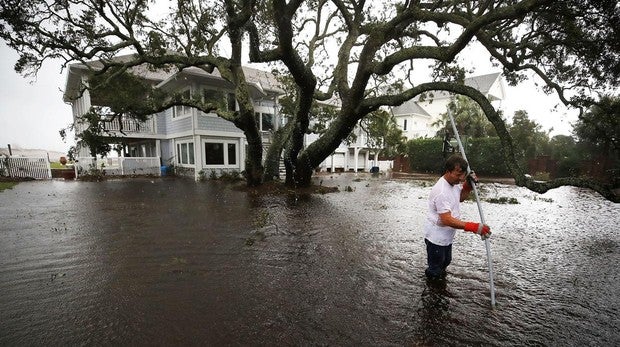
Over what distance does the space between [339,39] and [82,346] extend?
15.4 meters

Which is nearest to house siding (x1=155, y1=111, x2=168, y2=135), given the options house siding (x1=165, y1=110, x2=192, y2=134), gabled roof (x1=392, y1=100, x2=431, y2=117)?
house siding (x1=165, y1=110, x2=192, y2=134)

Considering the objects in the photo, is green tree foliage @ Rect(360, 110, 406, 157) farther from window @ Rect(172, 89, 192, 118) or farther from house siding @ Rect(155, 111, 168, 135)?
house siding @ Rect(155, 111, 168, 135)

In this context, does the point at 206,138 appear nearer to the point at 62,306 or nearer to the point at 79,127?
the point at 79,127

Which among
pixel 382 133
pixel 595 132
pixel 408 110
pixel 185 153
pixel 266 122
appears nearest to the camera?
pixel 595 132

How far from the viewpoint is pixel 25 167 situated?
52.8 ft

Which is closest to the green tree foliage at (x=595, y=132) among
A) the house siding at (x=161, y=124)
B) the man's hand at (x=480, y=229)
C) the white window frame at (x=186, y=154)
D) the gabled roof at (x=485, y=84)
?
the man's hand at (x=480, y=229)

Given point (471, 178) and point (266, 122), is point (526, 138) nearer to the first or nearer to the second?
point (266, 122)

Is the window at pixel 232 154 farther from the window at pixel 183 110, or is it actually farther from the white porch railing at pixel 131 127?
the white porch railing at pixel 131 127

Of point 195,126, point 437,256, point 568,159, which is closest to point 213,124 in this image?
point 195,126

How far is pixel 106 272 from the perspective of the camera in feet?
13.1

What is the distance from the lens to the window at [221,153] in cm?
1712

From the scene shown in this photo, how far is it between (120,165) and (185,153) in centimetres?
458

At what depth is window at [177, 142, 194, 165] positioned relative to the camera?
17531 mm

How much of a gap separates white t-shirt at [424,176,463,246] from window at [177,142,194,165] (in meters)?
16.6
